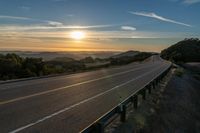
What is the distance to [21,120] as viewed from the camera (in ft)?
33.2

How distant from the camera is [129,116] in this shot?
12281 mm

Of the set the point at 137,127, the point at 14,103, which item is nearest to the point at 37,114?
the point at 14,103

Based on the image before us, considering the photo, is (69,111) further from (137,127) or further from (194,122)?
(194,122)

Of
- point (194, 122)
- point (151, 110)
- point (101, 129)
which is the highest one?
point (101, 129)

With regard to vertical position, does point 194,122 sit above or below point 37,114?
below

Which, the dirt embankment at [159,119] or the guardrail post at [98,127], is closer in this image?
the guardrail post at [98,127]

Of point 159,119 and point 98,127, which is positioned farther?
point 159,119

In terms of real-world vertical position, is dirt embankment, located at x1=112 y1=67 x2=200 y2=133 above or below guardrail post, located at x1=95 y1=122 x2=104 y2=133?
below

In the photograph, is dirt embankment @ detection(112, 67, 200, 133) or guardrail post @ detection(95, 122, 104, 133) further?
dirt embankment @ detection(112, 67, 200, 133)

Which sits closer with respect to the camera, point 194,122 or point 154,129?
point 154,129

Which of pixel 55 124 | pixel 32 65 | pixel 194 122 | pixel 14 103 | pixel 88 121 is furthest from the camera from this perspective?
pixel 32 65

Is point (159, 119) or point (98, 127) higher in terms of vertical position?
point (98, 127)

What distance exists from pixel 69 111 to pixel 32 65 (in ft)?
90.6

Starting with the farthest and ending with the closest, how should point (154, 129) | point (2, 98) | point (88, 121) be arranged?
1. point (2, 98)
2. point (154, 129)
3. point (88, 121)
